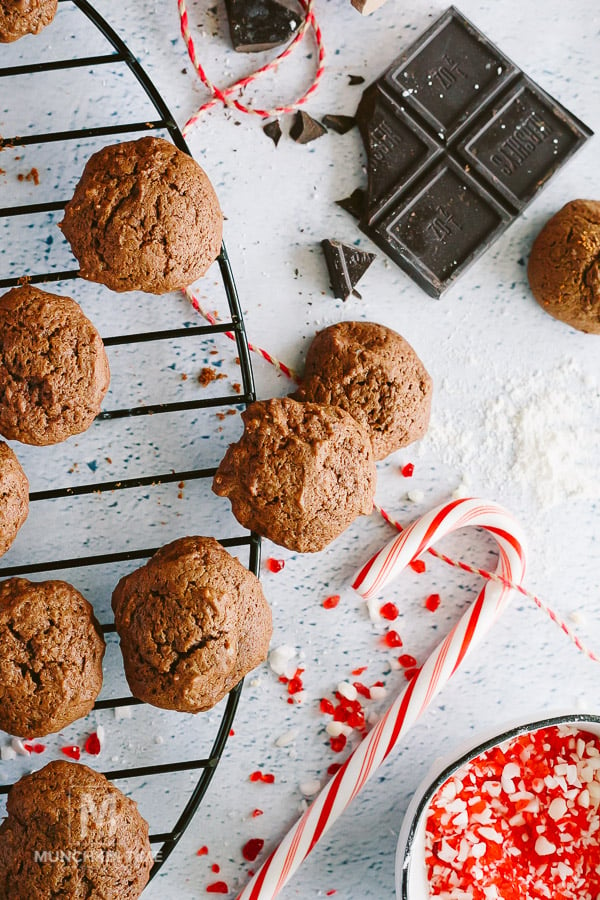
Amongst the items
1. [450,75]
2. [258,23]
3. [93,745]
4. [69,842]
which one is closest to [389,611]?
[93,745]

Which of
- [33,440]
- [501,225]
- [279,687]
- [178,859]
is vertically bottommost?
[178,859]

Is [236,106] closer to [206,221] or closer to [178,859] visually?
[206,221]

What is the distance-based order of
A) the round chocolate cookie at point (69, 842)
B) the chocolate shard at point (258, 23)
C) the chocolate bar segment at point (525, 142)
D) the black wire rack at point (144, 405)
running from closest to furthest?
1. the round chocolate cookie at point (69, 842)
2. the black wire rack at point (144, 405)
3. the chocolate shard at point (258, 23)
4. the chocolate bar segment at point (525, 142)

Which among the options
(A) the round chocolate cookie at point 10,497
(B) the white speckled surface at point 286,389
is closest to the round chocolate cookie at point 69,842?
(B) the white speckled surface at point 286,389

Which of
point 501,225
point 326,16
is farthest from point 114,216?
point 501,225

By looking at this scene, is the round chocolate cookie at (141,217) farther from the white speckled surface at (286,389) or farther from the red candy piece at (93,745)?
the red candy piece at (93,745)

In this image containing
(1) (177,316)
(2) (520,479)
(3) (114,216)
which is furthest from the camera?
(2) (520,479)

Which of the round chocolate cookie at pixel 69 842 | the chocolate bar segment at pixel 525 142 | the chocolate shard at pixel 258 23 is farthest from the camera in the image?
the chocolate bar segment at pixel 525 142
